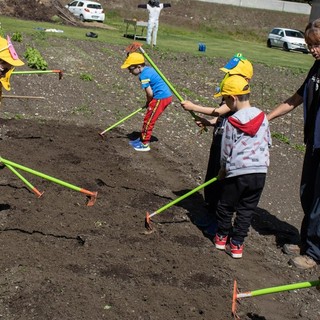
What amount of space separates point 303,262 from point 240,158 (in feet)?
4.28

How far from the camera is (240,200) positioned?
5793 mm

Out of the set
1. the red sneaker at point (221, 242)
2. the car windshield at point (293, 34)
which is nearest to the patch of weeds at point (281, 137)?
the red sneaker at point (221, 242)

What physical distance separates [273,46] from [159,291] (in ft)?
110

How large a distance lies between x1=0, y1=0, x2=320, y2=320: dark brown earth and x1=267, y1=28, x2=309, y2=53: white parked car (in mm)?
23952

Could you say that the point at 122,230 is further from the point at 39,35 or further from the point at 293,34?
the point at 293,34

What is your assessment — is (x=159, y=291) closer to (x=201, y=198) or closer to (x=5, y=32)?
(x=201, y=198)

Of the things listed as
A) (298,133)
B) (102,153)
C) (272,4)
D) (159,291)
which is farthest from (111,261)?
(272,4)

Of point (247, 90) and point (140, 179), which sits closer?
point (247, 90)

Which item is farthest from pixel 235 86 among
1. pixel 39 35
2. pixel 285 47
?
pixel 285 47

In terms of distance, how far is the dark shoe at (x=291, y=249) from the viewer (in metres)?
6.17

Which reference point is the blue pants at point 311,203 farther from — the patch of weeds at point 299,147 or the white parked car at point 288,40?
the white parked car at point 288,40

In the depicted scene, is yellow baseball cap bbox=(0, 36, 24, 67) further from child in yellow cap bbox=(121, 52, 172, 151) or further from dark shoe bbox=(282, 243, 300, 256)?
child in yellow cap bbox=(121, 52, 172, 151)

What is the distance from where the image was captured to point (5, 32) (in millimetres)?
19688

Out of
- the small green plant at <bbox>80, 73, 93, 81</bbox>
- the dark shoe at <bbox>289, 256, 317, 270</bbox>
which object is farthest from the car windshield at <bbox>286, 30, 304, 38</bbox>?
the dark shoe at <bbox>289, 256, 317, 270</bbox>
